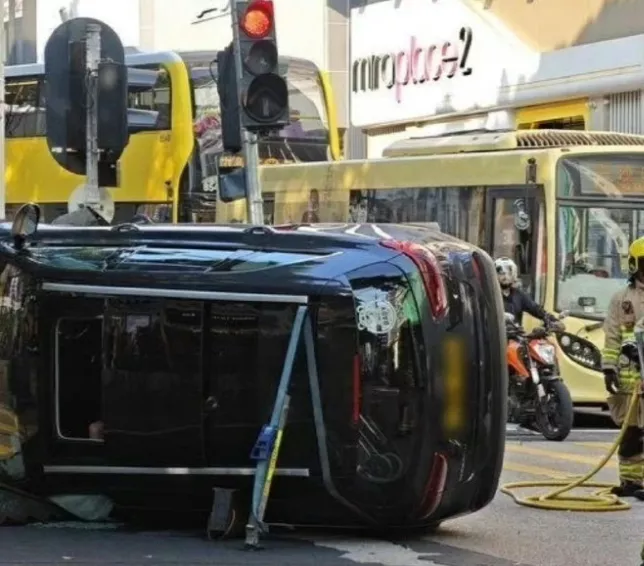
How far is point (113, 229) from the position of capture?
9.30 m

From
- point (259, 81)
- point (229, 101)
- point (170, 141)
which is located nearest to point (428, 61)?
point (170, 141)

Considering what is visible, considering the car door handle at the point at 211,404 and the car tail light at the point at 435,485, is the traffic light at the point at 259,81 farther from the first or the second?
the car tail light at the point at 435,485

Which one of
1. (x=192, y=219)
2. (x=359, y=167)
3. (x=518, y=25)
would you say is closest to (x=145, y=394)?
(x=359, y=167)

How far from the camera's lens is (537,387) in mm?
15016

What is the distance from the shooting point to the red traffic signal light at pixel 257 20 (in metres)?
13.0

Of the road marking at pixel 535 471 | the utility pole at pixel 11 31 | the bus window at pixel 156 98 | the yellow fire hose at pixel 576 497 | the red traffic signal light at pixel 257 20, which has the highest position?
the utility pole at pixel 11 31

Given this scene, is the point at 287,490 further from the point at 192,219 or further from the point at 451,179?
the point at 192,219

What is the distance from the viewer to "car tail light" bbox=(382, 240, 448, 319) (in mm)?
8562

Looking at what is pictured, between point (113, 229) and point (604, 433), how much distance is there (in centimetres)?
795

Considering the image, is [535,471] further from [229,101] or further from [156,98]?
[156,98]

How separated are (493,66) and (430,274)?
68.7 ft

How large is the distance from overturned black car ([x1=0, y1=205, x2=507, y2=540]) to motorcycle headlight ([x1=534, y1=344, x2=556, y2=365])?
6115mm

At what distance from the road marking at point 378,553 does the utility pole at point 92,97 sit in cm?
444

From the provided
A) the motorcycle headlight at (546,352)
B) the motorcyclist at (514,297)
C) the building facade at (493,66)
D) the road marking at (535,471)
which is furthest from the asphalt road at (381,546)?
the building facade at (493,66)
